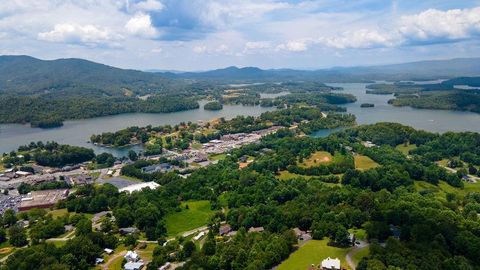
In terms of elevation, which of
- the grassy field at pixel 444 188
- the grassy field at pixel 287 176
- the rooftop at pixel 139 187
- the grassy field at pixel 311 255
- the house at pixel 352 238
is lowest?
the grassy field at pixel 444 188

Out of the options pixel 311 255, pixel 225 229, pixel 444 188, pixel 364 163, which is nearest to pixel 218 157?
pixel 364 163

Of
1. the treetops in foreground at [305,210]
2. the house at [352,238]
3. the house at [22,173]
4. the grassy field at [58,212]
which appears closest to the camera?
the treetops in foreground at [305,210]

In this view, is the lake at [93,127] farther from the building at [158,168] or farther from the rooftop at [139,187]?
the rooftop at [139,187]

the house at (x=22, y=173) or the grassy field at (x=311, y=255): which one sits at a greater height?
the grassy field at (x=311, y=255)

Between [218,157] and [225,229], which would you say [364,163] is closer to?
[218,157]

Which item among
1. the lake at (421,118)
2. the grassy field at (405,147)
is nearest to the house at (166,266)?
the grassy field at (405,147)

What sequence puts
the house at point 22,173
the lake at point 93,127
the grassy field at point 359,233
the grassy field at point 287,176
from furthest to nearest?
the lake at point 93,127 < the house at point 22,173 < the grassy field at point 287,176 < the grassy field at point 359,233

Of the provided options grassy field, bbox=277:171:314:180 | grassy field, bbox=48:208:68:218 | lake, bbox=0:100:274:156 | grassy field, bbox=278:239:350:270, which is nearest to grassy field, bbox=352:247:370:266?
grassy field, bbox=278:239:350:270
